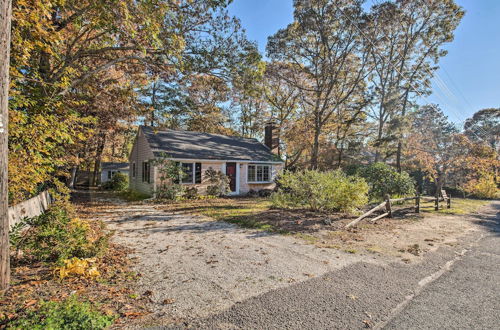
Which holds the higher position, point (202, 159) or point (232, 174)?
point (202, 159)

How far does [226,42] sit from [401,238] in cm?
925

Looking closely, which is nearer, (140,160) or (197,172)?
(197,172)

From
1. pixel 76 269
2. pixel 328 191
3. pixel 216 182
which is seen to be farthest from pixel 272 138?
pixel 76 269

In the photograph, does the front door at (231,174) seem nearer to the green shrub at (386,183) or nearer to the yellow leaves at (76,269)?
the green shrub at (386,183)

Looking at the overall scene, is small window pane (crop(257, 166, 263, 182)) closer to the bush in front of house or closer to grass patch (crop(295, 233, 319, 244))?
the bush in front of house

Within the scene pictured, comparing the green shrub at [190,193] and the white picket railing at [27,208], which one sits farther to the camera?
the green shrub at [190,193]

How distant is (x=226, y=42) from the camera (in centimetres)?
1005

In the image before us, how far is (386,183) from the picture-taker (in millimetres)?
13656

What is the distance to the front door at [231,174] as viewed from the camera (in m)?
17.7

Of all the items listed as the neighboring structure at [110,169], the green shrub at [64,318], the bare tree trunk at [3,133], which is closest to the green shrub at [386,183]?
the green shrub at [64,318]

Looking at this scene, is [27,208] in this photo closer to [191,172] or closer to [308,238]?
[308,238]

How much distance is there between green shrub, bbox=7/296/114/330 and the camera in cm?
257

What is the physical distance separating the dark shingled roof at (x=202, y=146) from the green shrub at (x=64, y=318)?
1223cm

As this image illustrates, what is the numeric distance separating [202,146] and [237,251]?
1307 cm
